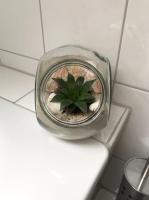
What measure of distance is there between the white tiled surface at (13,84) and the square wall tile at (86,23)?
0.15 m

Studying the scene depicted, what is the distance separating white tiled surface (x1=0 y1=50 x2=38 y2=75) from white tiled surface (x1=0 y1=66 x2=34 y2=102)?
18 millimetres

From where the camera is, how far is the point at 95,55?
44 centimetres

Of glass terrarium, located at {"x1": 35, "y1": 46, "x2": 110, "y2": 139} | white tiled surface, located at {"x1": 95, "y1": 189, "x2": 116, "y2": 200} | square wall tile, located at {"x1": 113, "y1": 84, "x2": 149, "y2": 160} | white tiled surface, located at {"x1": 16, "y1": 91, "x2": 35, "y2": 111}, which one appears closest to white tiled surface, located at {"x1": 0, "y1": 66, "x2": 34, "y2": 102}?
white tiled surface, located at {"x1": 16, "y1": 91, "x2": 35, "y2": 111}

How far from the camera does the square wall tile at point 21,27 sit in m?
0.51

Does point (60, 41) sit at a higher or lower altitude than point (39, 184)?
higher

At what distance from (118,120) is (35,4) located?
0.32 m

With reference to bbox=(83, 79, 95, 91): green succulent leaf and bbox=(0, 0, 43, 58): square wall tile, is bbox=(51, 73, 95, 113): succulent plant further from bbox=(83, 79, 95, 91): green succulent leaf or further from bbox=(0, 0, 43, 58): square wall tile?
bbox=(0, 0, 43, 58): square wall tile

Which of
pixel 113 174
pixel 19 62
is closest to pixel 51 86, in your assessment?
pixel 19 62

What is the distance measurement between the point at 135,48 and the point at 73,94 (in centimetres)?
15

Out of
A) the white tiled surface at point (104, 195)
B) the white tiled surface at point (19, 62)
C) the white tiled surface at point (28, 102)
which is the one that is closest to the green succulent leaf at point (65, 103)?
the white tiled surface at point (28, 102)

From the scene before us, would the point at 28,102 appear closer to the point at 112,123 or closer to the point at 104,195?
the point at 112,123

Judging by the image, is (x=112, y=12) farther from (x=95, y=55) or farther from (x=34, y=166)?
(x=34, y=166)

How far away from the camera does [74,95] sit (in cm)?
39

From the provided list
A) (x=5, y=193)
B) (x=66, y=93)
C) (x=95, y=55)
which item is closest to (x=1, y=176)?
(x=5, y=193)
